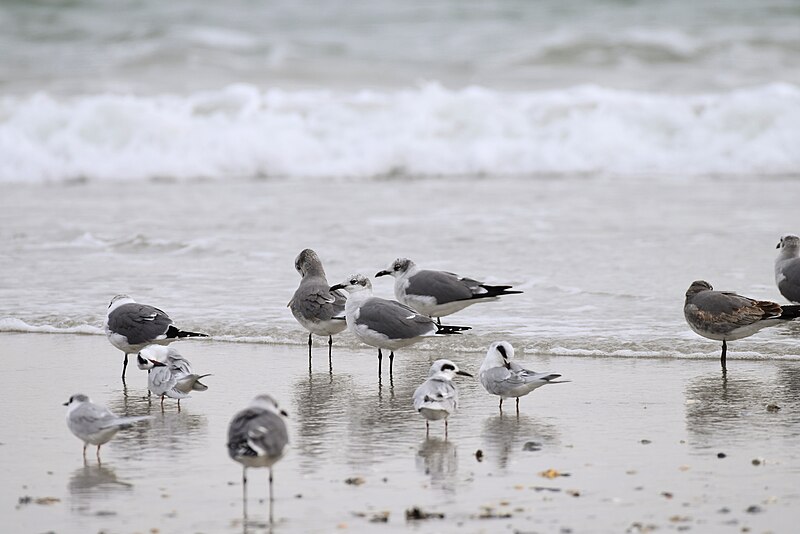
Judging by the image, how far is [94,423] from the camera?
5809 millimetres

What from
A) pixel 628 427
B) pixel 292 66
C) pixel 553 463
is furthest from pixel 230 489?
pixel 292 66

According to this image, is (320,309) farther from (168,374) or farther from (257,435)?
(257,435)

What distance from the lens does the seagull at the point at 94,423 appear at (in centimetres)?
580

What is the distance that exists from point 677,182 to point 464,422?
10.5m

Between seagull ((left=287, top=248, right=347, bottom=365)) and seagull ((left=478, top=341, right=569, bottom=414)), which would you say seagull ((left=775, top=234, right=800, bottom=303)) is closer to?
seagull ((left=478, top=341, right=569, bottom=414))

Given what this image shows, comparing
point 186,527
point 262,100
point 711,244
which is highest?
point 262,100

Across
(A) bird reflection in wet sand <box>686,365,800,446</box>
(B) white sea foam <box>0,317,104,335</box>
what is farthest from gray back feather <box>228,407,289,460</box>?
(B) white sea foam <box>0,317,104,335</box>

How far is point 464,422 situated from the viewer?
6668 mm

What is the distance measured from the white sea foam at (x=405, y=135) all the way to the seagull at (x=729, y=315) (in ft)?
31.8

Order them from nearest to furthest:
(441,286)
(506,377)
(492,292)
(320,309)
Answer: (506,377), (320,309), (492,292), (441,286)

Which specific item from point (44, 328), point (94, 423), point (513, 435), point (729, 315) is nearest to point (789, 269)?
point (729, 315)

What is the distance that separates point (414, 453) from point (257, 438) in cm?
115

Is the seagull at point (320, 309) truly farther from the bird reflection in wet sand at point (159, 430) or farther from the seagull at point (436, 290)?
the bird reflection in wet sand at point (159, 430)

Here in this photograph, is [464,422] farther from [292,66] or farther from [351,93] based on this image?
[292,66]
